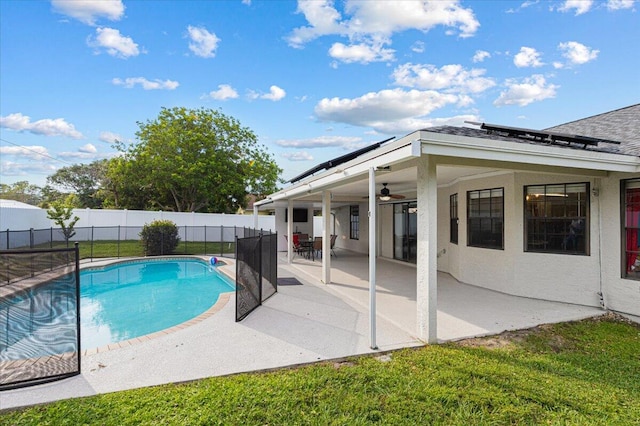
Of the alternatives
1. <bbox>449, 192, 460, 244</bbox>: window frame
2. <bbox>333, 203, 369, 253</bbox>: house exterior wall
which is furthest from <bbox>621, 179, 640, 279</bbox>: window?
<bbox>333, 203, 369, 253</bbox>: house exterior wall

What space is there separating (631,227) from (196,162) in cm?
2279

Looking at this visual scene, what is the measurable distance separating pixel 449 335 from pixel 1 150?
139 ft

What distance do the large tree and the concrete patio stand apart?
17331mm

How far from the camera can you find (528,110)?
1375 cm

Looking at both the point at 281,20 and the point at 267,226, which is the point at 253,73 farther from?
the point at 267,226

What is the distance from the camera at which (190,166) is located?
22750 millimetres

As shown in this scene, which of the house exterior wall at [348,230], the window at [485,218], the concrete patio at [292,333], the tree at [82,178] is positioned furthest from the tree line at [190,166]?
the window at [485,218]

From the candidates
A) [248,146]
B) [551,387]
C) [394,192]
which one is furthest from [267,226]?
[551,387]

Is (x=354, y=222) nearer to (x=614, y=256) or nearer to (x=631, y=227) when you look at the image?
(x=614, y=256)

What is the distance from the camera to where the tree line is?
22984mm

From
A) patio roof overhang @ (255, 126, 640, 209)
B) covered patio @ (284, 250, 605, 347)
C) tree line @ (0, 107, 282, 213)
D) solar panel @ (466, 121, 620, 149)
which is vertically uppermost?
tree line @ (0, 107, 282, 213)

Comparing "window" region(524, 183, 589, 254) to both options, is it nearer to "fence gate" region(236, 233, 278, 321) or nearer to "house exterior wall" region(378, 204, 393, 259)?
"fence gate" region(236, 233, 278, 321)

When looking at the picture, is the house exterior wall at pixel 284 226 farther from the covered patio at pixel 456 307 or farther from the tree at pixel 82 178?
the tree at pixel 82 178

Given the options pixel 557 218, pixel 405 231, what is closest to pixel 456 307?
pixel 557 218
